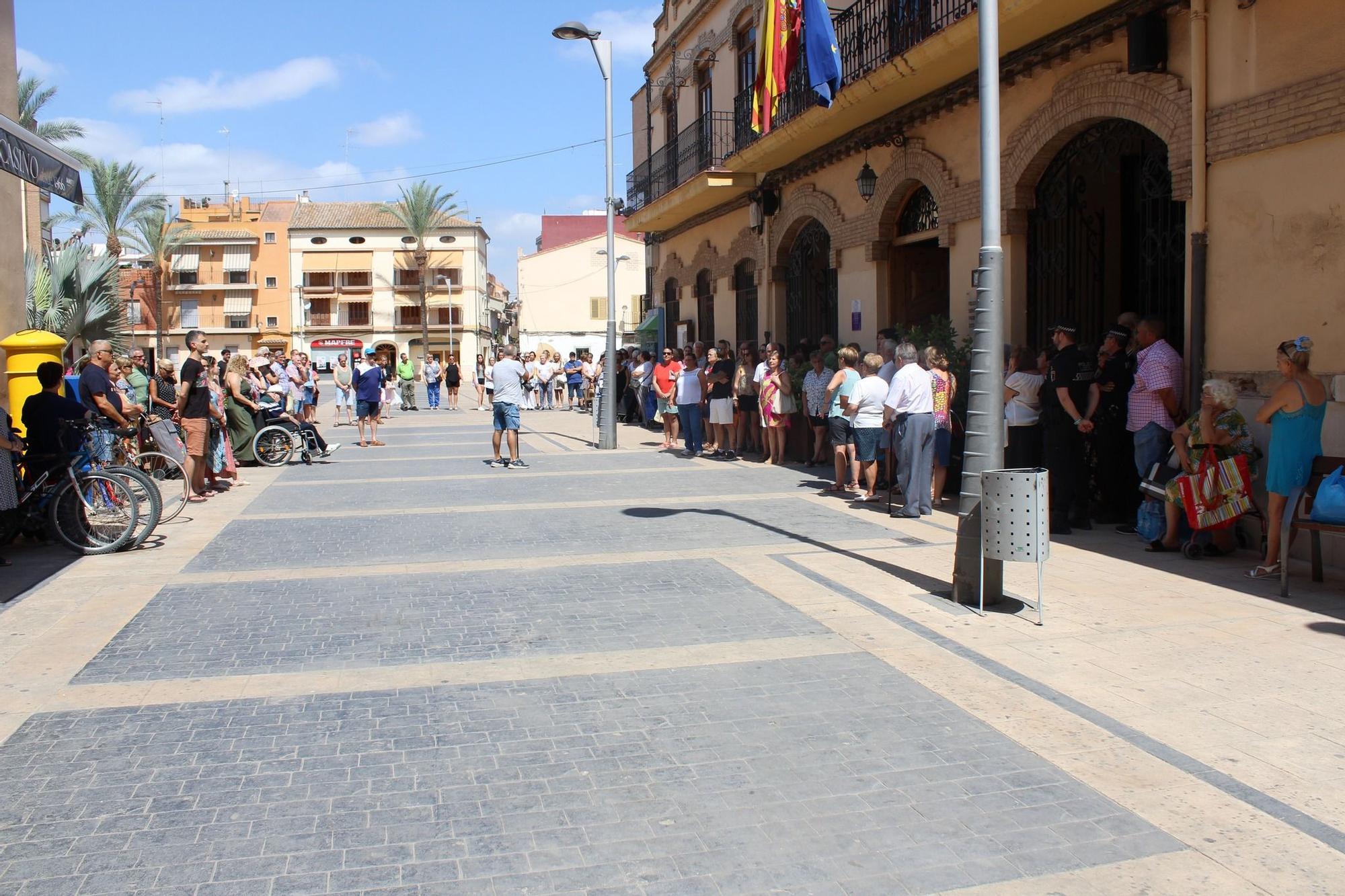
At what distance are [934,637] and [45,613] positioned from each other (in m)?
5.67

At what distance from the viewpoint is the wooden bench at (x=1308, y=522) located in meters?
7.28

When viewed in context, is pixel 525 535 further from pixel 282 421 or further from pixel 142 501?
pixel 282 421

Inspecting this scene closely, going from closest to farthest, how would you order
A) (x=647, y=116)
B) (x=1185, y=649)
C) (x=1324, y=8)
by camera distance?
(x=1185, y=649), (x=1324, y=8), (x=647, y=116)

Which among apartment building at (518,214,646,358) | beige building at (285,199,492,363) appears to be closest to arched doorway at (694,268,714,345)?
apartment building at (518,214,646,358)

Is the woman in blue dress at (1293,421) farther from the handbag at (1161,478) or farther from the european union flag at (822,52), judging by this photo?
the european union flag at (822,52)

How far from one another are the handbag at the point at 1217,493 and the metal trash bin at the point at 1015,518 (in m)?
2.29

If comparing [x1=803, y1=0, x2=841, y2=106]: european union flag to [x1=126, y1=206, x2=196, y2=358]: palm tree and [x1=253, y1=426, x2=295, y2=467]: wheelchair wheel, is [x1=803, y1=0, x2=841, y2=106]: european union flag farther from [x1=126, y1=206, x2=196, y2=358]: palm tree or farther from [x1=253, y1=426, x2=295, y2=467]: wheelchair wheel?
[x1=126, y1=206, x2=196, y2=358]: palm tree

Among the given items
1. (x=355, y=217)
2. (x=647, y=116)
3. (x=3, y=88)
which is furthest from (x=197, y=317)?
(x=3, y=88)

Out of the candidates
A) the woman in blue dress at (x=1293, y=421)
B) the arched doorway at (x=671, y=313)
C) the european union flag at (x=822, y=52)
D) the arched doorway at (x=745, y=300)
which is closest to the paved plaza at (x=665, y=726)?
the woman in blue dress at (x=1293, y=421)

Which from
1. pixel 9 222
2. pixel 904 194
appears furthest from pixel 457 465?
pixel 904 194

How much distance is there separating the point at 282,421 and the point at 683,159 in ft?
36.2

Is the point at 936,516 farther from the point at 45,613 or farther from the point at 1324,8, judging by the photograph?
the point at 45,613

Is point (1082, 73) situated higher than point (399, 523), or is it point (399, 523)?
point (1082, 73)

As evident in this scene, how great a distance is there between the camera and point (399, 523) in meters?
10.9
